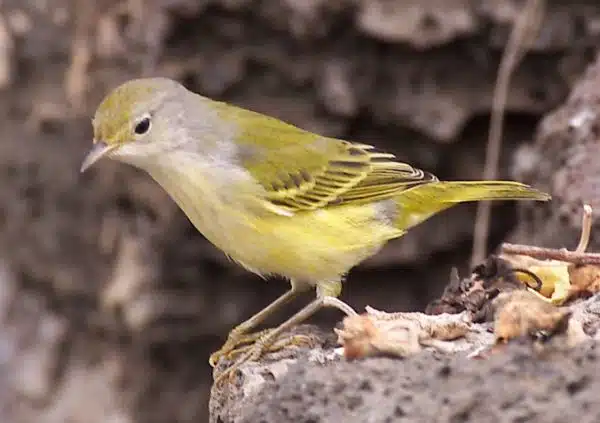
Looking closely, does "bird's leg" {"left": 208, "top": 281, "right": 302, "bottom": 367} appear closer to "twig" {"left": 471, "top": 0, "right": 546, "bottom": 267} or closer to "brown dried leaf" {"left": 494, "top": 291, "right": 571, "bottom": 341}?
"brown dried leaf" {"left": 494, "top": 291, "right": 571, "bottom": 341}

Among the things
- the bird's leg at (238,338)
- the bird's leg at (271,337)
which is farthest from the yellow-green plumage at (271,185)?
the bird's leg at (271,337)

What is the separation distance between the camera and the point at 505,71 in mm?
5707

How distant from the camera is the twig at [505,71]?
5.62 metres

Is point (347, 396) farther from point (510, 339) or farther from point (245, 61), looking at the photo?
point (245, 61)

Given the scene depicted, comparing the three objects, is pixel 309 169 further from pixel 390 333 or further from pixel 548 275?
pixel 390 333

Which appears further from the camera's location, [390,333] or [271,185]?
[271,185]

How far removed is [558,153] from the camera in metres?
4.73

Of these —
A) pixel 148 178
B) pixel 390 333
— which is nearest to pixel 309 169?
pixel 390 333

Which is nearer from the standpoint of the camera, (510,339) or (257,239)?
(510,339)

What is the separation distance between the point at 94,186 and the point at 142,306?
820mm

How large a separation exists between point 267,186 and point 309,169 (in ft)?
0.93

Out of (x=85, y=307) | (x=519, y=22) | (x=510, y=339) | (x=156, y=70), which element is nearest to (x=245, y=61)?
(x=156, y=70)

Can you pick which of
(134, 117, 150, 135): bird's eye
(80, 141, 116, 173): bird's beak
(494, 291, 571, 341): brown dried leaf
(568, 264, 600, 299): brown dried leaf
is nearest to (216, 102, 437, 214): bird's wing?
(134, 117, 150, 135): bird's eye

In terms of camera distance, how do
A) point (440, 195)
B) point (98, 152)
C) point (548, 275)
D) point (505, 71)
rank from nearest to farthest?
point (548, 275)
point (98, 152)
point (440, 195)
point (505, 71)
